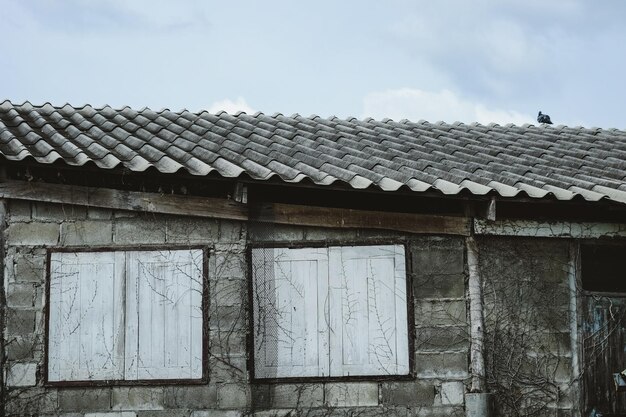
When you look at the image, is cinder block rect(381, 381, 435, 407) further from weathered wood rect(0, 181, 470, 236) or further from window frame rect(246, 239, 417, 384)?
weathered wood rect(0, 181, 470, 236)

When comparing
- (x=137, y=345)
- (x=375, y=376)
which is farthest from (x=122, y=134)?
(x=375, y=376)

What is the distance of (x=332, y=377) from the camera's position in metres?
7.32

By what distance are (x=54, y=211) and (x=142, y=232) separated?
0.84 metres

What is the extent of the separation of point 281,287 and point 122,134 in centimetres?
245

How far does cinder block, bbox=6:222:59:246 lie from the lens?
7453 millimetres

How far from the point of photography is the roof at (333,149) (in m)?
7.16

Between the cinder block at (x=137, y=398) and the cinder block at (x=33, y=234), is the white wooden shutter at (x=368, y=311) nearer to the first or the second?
the cinder block at (x=137, y=398)

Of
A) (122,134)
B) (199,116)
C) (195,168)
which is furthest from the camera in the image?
Answer: (199,116)

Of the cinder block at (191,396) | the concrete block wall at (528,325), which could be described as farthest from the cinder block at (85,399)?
the concrete block wall at (528,325)

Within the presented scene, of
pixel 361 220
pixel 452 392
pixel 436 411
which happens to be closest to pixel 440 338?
pixel 452 392

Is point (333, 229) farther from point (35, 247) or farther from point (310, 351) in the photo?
point (35, 247)

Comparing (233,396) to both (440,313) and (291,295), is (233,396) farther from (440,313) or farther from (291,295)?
(440,313)

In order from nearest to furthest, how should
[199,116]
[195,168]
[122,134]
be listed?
1. [195,168]
2. [122,134]
3. [199,116]

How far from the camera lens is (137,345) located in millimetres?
7316
